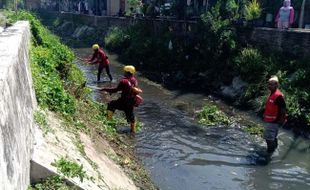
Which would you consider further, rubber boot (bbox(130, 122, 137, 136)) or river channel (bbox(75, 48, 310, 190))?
rubber boot (bbox(130, 122, 137, 136))

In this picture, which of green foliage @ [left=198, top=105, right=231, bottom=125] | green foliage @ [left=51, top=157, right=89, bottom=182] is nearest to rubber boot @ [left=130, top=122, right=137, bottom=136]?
green foliage @ [left=198, top=105, right=231, bottom=125]

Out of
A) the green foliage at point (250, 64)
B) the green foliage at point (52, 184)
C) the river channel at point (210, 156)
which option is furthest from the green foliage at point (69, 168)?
the green foliage at point (250, 64)

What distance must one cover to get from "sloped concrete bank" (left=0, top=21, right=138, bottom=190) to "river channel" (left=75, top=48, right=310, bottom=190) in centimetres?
150

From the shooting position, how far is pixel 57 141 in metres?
7.37

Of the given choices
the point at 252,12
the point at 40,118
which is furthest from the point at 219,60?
the point at 40,118

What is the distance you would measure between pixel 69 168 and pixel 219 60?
47.1 ft

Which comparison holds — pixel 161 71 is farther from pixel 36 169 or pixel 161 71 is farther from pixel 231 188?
pixel 36 169

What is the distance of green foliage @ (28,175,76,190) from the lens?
5.76m

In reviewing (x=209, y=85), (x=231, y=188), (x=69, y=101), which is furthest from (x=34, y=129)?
(x=209, y=85)

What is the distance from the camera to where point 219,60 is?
19.8m

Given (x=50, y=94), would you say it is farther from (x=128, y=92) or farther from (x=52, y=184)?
(x=52, y=184)

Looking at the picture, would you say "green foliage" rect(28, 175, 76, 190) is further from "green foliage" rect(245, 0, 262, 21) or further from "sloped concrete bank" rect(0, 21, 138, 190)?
"green foliage" rect(245, 0, 262, 21)

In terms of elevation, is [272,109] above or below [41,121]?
below

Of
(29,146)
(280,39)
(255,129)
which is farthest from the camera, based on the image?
(280,39)
